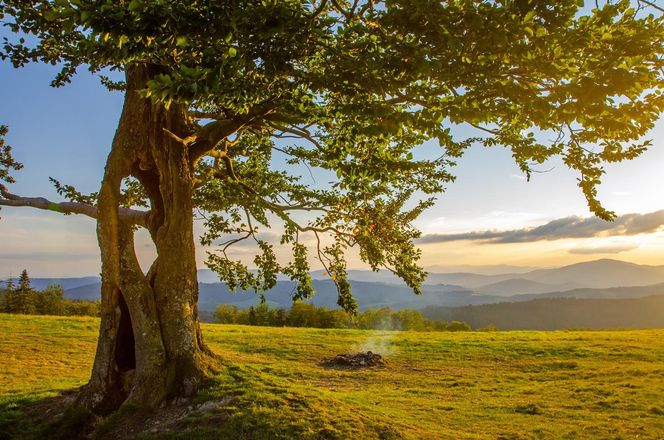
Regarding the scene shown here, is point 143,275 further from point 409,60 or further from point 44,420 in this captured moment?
point 409,60

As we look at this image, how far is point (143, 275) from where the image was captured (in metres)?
12.8

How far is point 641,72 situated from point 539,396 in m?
14.8

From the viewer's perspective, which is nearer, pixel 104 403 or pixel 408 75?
pixel 408 75

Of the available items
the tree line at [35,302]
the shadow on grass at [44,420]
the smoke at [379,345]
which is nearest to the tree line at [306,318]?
the tree line at [35,302]

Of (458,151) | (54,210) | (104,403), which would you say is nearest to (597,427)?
(458,151)

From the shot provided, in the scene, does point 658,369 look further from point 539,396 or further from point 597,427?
point 597,427

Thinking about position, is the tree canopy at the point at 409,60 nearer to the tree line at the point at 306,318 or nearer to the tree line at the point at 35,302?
the tree line at the point at 306,318

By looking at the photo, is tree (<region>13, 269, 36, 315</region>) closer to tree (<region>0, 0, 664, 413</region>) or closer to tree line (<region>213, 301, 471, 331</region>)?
tree line (<region>213, 301, 471, 331</region>)

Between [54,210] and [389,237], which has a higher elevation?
[54,210]

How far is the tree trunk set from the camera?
1205 cm

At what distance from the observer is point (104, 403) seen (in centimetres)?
1177

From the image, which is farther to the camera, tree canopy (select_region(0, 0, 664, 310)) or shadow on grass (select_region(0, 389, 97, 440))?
shadow on grass (select_region(0, 389, 97, 440))

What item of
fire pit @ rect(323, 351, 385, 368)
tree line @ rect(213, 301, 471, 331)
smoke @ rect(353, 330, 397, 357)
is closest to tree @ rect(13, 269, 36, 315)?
tree line @ rect(213, 301, 471, 331)

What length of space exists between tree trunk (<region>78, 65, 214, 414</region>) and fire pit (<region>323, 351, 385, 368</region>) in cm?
1204
